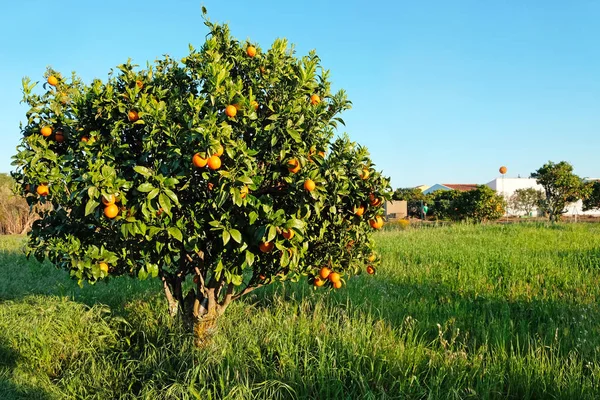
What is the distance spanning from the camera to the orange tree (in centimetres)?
304

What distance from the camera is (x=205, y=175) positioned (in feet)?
9.70

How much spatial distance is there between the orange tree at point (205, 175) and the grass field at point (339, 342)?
0.54 m

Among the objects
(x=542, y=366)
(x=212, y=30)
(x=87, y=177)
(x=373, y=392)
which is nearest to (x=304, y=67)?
(x=212, y=30)

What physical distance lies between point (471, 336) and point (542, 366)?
3.85ft

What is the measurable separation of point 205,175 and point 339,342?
5.44ft

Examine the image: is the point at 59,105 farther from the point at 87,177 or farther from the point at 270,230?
the point at 270,230

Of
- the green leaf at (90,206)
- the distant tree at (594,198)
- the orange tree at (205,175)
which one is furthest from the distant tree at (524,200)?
the green leaf at (90,206)

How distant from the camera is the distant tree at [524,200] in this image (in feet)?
97.7

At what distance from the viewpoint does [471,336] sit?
4375 millimetres

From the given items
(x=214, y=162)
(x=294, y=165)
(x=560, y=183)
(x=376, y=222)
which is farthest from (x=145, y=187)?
(x=560, y=183)

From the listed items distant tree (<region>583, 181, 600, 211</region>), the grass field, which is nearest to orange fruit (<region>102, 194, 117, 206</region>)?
the grass field

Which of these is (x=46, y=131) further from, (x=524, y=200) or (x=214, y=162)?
(x=524, y=200)

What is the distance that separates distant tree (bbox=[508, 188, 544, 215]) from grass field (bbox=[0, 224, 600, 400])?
2463 centimetres

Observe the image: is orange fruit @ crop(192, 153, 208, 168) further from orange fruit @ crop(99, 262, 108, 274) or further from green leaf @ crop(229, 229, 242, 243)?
orange fruit @ crop(99, 262, 108, 274)
